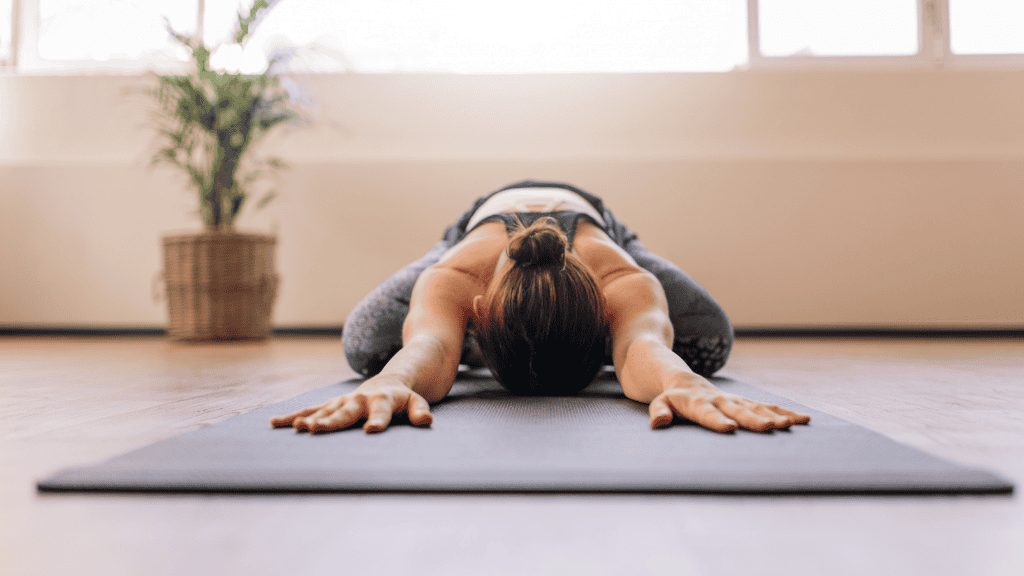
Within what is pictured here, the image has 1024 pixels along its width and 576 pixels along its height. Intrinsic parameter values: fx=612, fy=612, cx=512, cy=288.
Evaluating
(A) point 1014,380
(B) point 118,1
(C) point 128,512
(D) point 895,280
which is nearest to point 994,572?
(C) point 128,512

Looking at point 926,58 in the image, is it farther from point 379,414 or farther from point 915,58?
point 379,414

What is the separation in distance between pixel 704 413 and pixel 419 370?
16.5 inches

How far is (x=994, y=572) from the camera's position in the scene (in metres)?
0.40

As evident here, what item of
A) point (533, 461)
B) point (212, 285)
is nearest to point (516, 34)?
point (212, 285)

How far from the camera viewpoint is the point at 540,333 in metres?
0.94

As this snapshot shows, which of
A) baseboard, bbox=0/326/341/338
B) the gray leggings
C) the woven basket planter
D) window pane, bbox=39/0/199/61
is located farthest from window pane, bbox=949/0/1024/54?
window pane, bbox=39/0/199/61

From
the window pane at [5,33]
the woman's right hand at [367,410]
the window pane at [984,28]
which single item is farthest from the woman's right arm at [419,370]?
the window pane at [5,33]

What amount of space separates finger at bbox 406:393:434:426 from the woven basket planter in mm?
1875

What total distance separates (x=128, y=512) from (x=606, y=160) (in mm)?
2512

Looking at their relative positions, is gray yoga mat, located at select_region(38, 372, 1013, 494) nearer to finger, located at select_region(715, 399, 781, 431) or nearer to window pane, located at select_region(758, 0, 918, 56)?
finger, located at select_region(715, 399, 781, 431)

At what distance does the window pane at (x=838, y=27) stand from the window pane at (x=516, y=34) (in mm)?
155

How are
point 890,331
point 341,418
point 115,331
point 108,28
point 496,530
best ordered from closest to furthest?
1. point 496,530
2. point 341,418
3. point 890,331
4. point 115,331
5. point 108,28

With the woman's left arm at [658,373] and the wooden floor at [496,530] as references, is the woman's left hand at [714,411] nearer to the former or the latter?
the woman's left arm at [658,373]

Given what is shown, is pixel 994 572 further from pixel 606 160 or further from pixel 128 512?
pixel 606 160
